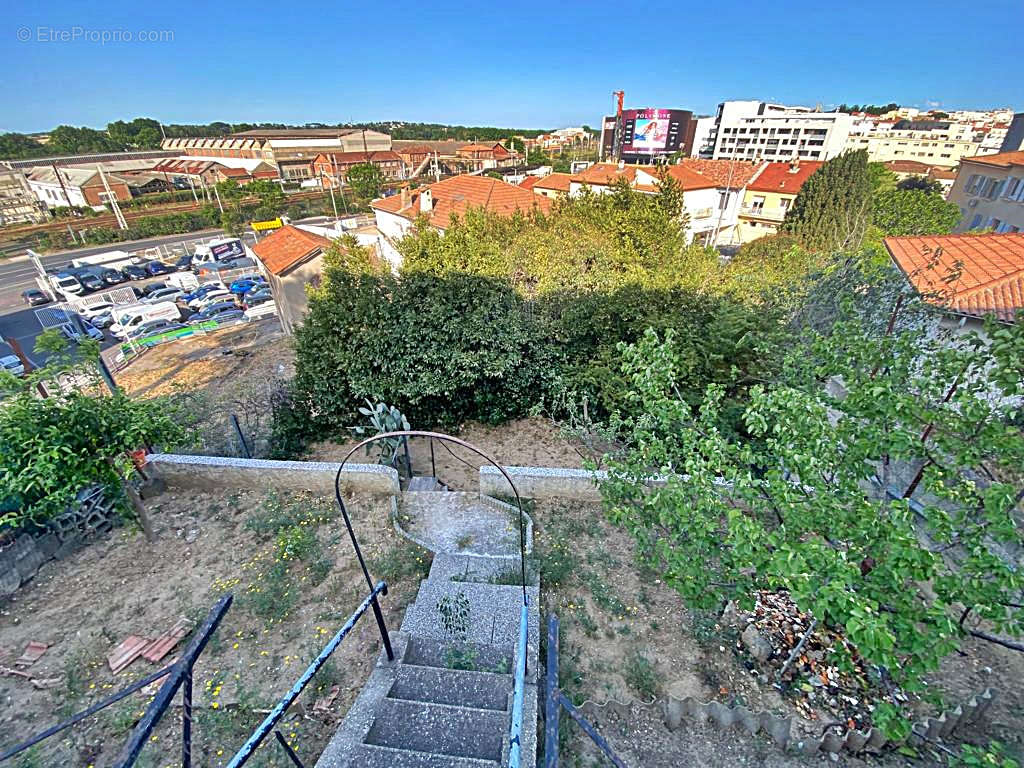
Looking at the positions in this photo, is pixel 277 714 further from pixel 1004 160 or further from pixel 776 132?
pixel 776 132

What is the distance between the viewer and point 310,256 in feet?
59.8

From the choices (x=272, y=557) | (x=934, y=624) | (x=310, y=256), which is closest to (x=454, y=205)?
(x=310, y=256)

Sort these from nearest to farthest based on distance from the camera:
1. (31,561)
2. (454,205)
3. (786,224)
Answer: (31,561)
(454,205)
(786,224)

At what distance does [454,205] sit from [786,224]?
834 inches

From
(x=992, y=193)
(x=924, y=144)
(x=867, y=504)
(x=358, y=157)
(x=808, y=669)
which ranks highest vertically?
(x=924, y=144)

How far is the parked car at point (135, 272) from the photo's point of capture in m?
29.2

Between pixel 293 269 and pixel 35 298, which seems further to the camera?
pixel 35 298

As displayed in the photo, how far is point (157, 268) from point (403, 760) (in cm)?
3865

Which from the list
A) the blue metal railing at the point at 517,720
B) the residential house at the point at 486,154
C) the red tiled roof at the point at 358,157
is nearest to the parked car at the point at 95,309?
the blue metal railing at the point at 517,720

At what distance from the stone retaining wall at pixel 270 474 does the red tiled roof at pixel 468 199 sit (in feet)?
54.3

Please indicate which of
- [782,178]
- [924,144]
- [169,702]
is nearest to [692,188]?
[782,178]

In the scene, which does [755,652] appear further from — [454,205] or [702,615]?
[454,205]

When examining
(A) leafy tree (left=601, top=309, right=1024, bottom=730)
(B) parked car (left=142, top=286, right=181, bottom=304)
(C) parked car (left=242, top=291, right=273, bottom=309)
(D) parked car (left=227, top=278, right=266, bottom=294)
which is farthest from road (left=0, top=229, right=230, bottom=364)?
(A) leafy tree (left=601, top=309, right=1024, bottom=730)

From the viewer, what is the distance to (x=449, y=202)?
23.3 m
